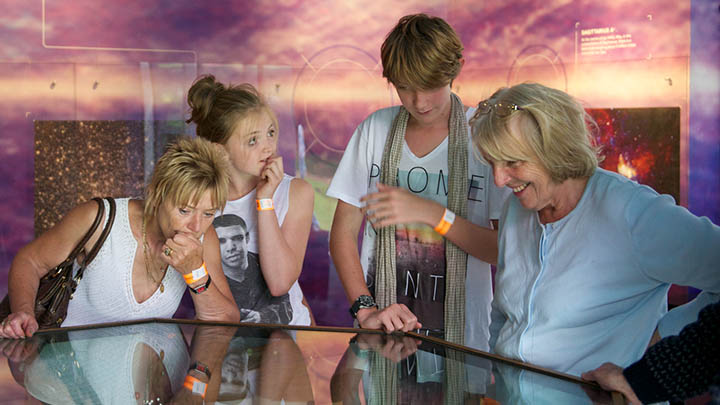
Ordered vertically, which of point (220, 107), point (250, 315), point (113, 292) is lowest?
point (250, 315)

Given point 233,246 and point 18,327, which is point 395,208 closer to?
point 233,246

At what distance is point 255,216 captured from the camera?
8.09 ft

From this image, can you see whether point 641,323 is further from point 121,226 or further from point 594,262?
point 121,226

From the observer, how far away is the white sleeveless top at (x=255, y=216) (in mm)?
2426

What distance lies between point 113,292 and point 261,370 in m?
0.87

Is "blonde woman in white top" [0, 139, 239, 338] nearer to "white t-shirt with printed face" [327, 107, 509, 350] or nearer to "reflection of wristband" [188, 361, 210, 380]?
"white t-shirt with printed face" [327, 107, 509, 350]

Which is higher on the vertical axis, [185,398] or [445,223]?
[445,223]

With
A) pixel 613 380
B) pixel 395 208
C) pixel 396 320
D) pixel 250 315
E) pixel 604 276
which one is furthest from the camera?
pixel 250 315

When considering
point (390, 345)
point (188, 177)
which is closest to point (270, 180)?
point (188, 177)

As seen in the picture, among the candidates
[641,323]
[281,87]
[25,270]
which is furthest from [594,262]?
[281,87]

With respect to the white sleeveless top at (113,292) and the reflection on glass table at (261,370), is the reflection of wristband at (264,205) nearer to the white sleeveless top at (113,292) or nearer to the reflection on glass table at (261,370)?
the white sleeveless top at (113,292)

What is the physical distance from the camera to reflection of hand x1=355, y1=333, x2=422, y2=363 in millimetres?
1522

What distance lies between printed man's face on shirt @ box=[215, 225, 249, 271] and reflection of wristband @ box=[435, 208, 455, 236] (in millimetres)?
741

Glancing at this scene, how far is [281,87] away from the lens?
4309 millimetres
